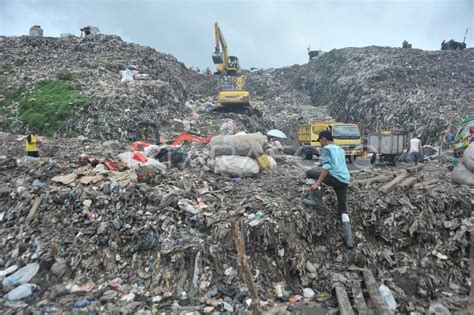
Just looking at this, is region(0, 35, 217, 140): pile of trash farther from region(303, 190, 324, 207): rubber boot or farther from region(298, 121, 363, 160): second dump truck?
region(303, 190, 324, 207): rubber boot

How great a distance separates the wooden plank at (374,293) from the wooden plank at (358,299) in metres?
0.11

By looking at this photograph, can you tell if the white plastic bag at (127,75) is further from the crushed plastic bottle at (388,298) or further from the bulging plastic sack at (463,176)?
the crushed plastic bottle at (388,298)

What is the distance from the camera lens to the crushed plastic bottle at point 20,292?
3228 millimetres

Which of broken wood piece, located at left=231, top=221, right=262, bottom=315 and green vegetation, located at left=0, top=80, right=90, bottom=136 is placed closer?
broken wood piece, located at left=231, top=221, right=262, bottom=315

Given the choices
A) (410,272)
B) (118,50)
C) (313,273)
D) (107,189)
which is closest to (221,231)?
(313,273)

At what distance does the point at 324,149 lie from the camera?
4.17 metres

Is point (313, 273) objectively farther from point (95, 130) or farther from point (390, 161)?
point (95, 130)

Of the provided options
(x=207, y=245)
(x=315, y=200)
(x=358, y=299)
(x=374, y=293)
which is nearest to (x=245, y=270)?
(x=207, y=245)

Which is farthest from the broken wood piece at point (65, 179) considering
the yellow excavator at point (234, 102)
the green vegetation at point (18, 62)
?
the green vegetation at point (18, 62)

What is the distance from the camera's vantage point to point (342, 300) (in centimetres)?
316

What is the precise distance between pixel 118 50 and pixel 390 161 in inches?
758

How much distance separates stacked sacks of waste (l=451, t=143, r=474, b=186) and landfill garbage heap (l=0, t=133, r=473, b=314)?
1.24 feet

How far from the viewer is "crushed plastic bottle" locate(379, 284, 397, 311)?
3.21m

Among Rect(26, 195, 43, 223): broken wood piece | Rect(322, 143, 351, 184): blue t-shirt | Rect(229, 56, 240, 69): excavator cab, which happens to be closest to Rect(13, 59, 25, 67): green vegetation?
Rect(229, 56, 240, 69): excavator cab
